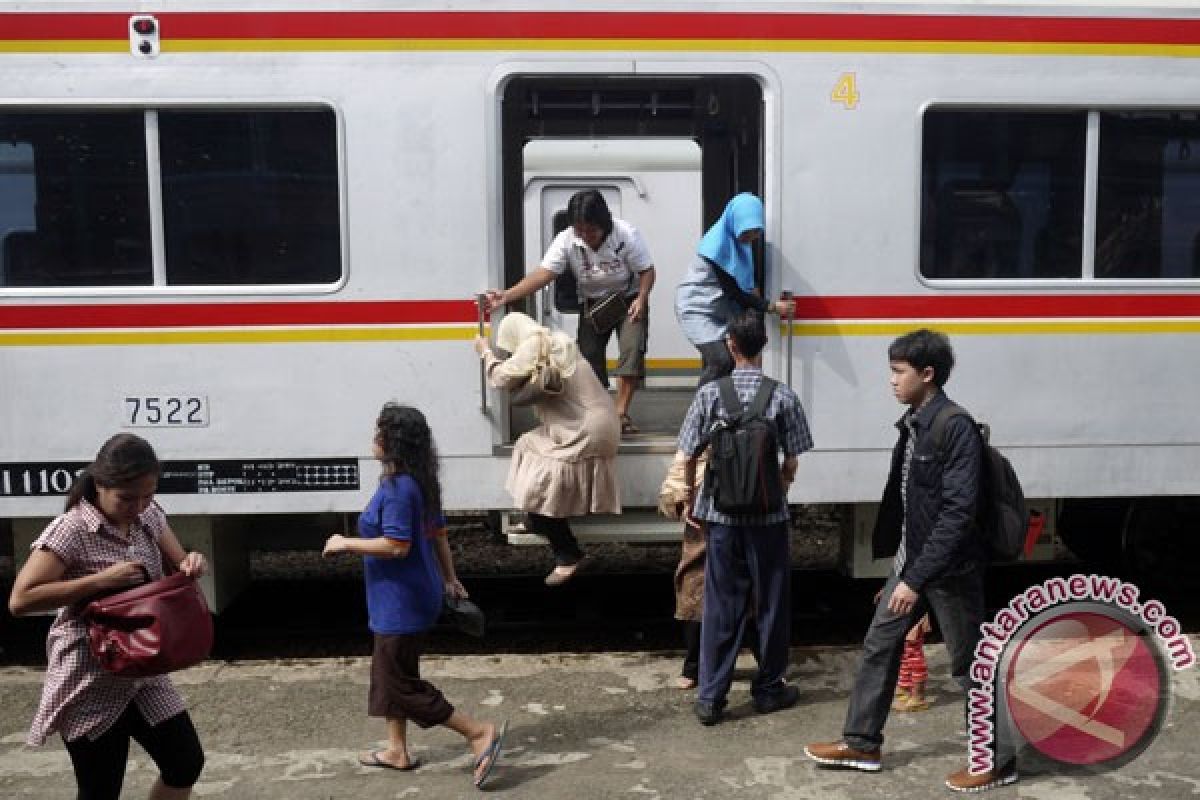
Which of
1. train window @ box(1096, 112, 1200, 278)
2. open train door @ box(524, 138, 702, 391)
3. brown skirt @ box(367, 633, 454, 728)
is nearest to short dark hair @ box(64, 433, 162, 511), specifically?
brown skirt @ box(367, 633, 454, 728)

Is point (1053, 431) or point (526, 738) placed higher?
point (1053, 431)

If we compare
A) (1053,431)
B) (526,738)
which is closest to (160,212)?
(526,738)

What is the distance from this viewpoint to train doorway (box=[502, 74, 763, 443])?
21.1 ft

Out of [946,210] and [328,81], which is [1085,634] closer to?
[946,210]

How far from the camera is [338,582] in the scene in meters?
6.95

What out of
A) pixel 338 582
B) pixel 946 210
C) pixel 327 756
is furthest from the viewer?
pixel 338 582

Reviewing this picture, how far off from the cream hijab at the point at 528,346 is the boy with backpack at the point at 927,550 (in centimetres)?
157

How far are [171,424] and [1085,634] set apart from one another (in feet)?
13.7

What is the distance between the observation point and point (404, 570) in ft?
13.2

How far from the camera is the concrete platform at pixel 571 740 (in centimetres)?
409

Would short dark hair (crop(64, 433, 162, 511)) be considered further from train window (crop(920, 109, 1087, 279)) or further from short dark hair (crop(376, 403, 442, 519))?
train window (crop(920, 109, 1087, 279))

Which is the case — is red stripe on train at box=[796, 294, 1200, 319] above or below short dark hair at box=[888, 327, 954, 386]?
above

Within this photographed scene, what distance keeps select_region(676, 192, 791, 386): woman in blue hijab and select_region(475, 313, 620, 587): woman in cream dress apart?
0.55 m

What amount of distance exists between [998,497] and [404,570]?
2.06 meters
